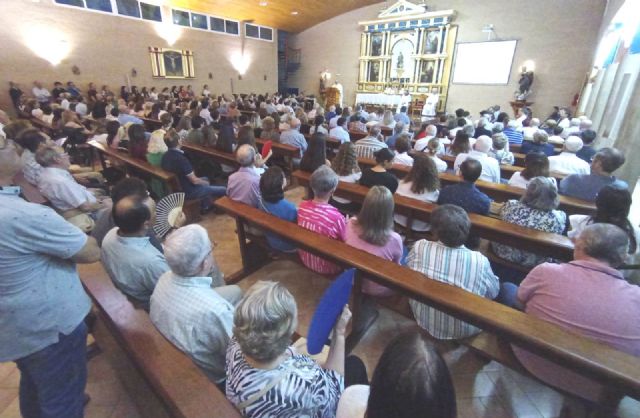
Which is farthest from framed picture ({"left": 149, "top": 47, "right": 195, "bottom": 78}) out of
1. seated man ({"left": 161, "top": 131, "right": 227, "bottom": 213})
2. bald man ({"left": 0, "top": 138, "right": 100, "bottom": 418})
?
bald man ({"left": 0, "top": 138, "right": 100, "bottom": 418})

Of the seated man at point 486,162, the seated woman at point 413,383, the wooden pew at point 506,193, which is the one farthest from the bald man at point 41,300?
the seated man at point 486,162

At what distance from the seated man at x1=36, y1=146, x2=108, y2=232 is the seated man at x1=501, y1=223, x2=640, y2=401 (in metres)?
3.24

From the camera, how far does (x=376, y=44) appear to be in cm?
1438

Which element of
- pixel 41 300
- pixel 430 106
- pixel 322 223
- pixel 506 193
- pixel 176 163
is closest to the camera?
pixel 41 300

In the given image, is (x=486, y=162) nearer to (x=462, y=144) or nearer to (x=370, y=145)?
(x=462, y=144)

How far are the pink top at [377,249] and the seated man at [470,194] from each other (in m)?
0.89

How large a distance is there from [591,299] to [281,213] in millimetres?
1922

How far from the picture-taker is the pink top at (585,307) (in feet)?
4.13

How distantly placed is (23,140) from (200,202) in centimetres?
178

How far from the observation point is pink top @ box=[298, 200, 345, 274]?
218cm

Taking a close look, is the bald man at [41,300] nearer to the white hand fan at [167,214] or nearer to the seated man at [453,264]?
the white hand fan at [167,214]

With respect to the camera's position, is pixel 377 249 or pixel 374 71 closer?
pixel 377 249

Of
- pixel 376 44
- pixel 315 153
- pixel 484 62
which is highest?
pixel 376 44

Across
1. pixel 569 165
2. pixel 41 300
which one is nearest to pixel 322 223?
pixel 41 300
